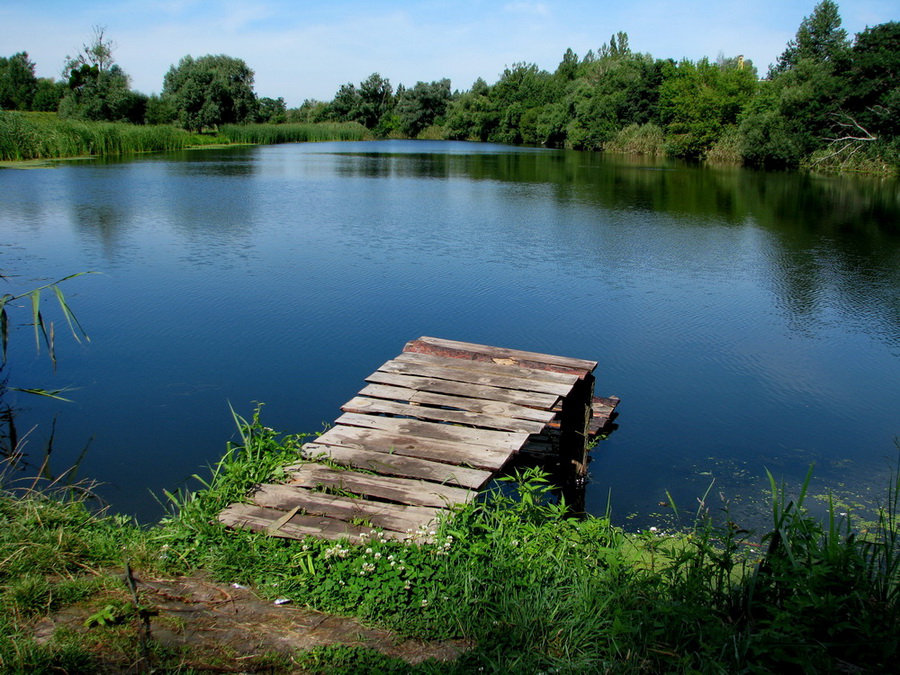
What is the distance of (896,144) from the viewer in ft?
87.7

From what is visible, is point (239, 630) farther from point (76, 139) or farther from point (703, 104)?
point (703, 104)

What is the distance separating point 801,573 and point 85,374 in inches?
237

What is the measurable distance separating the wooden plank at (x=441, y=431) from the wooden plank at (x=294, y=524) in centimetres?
97

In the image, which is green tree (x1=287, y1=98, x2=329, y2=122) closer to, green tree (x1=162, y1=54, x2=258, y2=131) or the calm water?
green tree (x1=162, y1=54, x2=258, y2=131)

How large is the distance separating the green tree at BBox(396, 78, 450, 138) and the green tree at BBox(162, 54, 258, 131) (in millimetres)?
19607

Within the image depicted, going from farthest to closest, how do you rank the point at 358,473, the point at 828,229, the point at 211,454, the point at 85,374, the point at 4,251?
the point at 828,229
the point at 4,251
the point at 85,374
the point at 211,454
the point at 358,473

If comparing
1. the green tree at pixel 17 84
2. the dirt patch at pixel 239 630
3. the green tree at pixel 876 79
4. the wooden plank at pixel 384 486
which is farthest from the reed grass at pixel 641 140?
the green tree at pixel 17 84

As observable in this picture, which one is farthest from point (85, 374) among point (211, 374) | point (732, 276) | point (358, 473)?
point (732, 276)

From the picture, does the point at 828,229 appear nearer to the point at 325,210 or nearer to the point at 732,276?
the point at 732,276

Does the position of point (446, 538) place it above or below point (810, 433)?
above

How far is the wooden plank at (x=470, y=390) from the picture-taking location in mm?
4477

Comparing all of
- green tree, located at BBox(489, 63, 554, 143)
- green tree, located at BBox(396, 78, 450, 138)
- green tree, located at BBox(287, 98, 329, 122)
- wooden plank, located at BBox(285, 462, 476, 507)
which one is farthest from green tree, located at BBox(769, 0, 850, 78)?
wooden plank, located at BBox(285, 462, 476, 507)

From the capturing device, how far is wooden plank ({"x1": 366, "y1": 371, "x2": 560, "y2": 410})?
4477mm

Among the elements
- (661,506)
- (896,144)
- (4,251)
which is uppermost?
(896,144)
